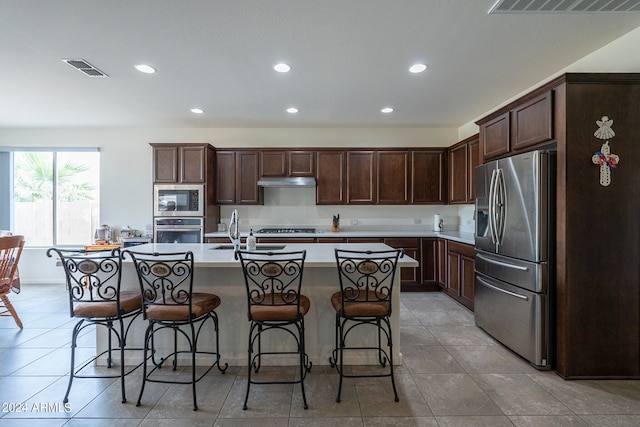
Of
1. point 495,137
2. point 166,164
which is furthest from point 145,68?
point 495,137

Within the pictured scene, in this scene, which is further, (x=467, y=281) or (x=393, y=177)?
(x=393, y=177)

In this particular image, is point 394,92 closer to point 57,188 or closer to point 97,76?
point 97,76

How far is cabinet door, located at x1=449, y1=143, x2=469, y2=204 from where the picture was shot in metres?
4.50

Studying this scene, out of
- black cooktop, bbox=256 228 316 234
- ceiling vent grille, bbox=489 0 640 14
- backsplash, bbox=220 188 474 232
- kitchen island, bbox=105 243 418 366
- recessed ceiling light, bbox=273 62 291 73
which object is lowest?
kitchen island, bbox=105 243 418 366

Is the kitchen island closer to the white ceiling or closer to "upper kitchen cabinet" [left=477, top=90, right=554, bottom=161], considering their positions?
"upper kitchen cabinet" [left=477, top=90, right=554, bottom=161]

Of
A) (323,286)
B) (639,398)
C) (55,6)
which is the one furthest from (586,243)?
(55,6)

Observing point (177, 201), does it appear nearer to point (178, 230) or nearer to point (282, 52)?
point (178, 230)

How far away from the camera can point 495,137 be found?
10.3 feet

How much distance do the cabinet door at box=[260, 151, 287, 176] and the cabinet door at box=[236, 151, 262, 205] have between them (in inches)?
3.4

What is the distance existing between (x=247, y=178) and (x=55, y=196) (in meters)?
3.53

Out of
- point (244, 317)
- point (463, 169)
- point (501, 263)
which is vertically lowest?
point (244, 317)

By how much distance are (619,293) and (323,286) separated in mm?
2316

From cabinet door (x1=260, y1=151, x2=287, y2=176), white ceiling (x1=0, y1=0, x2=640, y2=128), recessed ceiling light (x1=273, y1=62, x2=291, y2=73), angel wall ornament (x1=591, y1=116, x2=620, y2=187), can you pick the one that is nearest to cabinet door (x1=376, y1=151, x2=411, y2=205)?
white ceiling (x1=0, y1=0, x2=640, y2=128)

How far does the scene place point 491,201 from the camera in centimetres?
293
